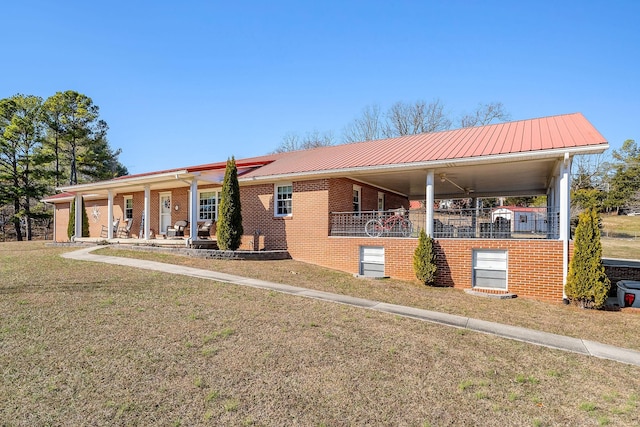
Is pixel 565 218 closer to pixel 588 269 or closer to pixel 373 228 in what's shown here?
pixel 588 269

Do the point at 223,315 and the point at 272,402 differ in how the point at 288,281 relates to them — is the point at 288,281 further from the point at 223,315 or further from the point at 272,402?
the point at 272,402

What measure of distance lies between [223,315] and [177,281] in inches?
119

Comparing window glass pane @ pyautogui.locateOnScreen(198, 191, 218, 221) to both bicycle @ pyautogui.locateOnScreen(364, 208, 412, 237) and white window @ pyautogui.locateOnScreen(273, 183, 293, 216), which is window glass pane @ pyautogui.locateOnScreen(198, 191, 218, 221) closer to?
white window @ pyautogui.locateOnScreen(273, 183, 293, 216)

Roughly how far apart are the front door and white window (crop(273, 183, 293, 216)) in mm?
6801

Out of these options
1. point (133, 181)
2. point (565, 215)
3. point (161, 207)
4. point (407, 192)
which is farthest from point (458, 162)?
point (161, 207)

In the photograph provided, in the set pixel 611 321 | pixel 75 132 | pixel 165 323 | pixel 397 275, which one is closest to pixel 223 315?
pixel 165 323

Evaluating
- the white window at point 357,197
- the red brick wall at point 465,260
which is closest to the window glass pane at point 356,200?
the white window at point 357,197

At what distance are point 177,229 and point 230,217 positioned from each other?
468 centimetres

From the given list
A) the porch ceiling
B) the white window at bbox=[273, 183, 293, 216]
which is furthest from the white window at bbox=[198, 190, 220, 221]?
the porch ceiling

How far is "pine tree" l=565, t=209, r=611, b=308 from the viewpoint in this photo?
8.55 meters

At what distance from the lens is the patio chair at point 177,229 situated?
16.9m

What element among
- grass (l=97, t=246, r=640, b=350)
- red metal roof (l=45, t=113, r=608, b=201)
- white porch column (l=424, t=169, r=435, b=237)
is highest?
red metal roof (l=45, t=113, r=608, b=201)

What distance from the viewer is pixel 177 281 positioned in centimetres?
911

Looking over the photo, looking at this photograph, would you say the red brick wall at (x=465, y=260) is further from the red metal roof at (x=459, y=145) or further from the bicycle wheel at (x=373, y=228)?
the red metal roof at (x=459, y=145)
